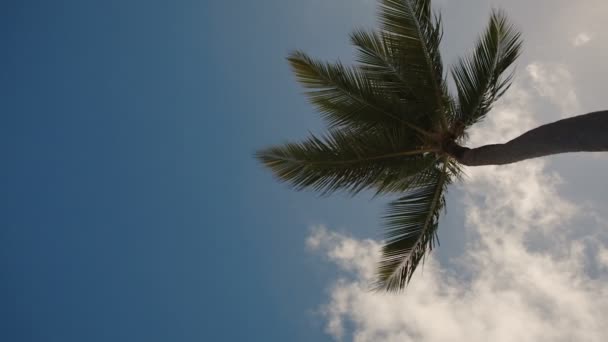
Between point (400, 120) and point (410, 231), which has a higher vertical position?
point (400, 120)

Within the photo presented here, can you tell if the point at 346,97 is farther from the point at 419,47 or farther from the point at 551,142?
the point at 551,142

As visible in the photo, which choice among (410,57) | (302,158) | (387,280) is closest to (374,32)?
(410,57)

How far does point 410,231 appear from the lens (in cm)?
772

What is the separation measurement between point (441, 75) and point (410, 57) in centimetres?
61

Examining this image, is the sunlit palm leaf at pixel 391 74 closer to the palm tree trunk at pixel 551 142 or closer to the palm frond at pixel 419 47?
the palm frond at pixel 419 47

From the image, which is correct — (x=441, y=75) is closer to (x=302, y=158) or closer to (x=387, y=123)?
(x=387, y=123)

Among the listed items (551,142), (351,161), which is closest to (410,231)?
(351,161)

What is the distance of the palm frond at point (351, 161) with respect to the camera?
7430 millimetres

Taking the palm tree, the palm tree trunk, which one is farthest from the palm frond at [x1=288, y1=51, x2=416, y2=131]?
the palm tree trunk

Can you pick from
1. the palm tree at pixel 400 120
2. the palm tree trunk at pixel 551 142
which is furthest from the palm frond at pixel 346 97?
the palm tree trunk at pixel 551 142

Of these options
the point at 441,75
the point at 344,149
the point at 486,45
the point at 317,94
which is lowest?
the point at 344,149

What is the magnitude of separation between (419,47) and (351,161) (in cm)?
218

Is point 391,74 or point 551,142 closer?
point 551,142

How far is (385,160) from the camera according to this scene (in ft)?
25.0
